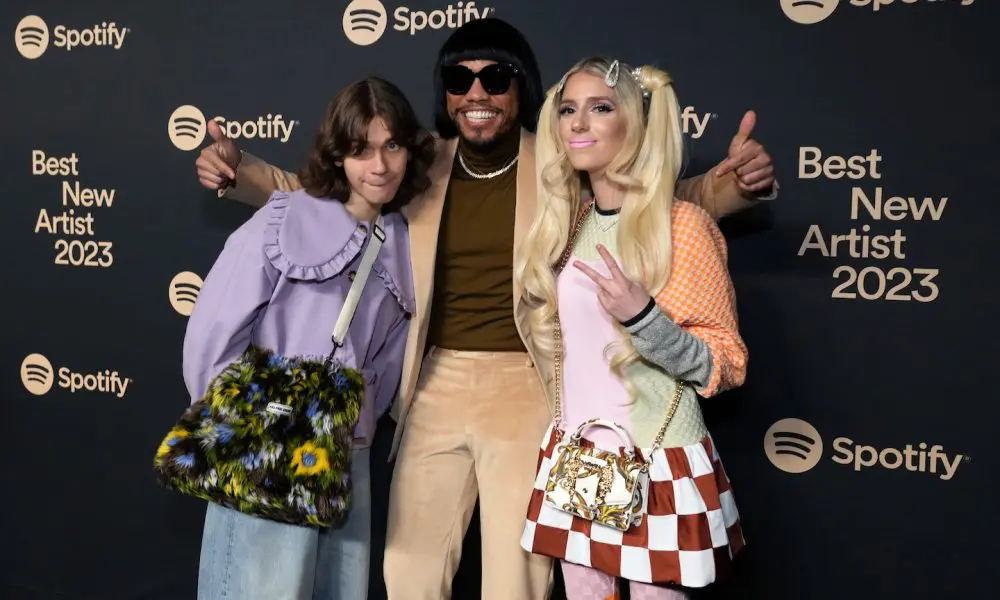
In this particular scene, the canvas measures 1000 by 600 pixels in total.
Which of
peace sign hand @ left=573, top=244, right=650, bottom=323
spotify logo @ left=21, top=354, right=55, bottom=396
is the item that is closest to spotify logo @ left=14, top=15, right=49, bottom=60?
spotify logo @ left=21, top=354, right=55, bottom=396

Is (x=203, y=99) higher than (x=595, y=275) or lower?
higher

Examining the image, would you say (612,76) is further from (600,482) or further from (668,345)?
(600,482)

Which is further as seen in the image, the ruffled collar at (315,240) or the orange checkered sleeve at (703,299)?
the ruffled collar at (315,240)

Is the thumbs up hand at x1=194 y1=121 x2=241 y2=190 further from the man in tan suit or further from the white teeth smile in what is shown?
the white teeth smile

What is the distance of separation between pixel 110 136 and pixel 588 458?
6.79 feet

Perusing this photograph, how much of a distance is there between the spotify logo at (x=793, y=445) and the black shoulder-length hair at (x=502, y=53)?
1028 millimetres

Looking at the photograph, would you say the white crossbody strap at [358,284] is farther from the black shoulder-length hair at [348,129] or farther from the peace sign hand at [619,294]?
the peace sign hand at [619,294]

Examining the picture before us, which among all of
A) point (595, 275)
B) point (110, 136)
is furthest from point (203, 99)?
point (595, 275)

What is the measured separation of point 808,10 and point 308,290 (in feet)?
4.64

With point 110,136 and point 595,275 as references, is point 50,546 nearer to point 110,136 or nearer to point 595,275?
point 110,136

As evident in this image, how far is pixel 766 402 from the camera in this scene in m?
2.25

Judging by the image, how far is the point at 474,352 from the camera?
2.05 meters

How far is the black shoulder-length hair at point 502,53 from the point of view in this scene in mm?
2031

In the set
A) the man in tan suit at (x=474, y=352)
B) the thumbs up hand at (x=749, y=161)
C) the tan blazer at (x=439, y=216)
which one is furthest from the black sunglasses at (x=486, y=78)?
the thumbs up hand at (x=749, y=161)
